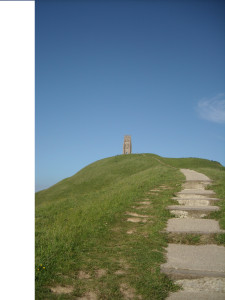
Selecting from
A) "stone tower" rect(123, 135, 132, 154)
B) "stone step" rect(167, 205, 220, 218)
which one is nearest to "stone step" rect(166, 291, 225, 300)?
"stone step" rect(167, 205, 220, 218)

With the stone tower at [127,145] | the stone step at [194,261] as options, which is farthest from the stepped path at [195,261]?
the stone tower at [127,145]

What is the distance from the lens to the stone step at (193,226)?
540 cm

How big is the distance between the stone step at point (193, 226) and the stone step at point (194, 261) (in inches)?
23.9

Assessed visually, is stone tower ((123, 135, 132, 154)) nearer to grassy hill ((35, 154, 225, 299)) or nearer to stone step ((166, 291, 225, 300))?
grassy hill ((35, 154, 225, 299))

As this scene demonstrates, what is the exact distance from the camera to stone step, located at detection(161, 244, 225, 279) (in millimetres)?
3677

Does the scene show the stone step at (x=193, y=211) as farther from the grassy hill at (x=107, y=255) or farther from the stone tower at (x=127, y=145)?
the stone tower at (x=127, y=145)

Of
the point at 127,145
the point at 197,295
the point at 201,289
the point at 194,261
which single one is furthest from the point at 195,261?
the point at 127,145

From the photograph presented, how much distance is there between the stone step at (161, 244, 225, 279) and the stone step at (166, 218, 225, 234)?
61 centimetres

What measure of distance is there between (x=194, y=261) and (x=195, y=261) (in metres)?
0.02

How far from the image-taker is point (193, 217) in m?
Answer: 6.64
